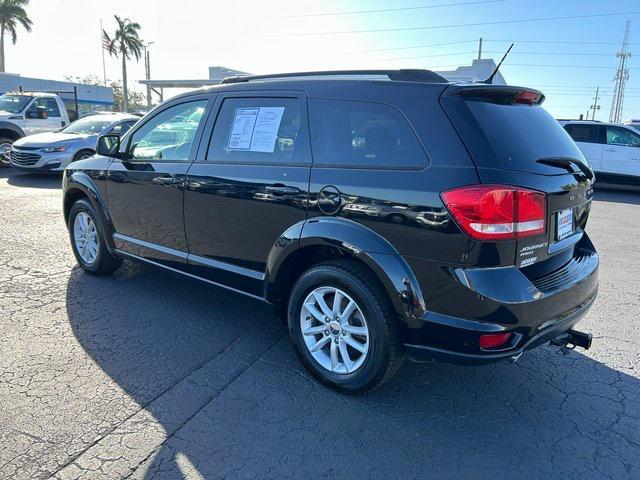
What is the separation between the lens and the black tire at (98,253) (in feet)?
15.2

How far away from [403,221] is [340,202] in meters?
0.43

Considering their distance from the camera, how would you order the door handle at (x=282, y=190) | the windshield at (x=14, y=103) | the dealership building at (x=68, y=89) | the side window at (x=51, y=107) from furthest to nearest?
1. the dealership building at (x=68, y=89)
2. the side window at (x=51, y=107)
3. the windshield at (x=14, y=103)
4. the door handle at (x=282, y=190)

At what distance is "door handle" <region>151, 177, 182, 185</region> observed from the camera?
3703 mm

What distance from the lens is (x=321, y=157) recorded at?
2920 millimetres

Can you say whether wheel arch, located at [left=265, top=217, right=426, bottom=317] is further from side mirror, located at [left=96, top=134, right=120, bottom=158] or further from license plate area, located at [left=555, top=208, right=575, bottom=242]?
side mirror, located at [left=96, top=134, right=120, bottom=158]

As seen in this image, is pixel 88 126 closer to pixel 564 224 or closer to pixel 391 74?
pixel 391 74

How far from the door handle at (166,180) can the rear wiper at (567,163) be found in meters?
2.59

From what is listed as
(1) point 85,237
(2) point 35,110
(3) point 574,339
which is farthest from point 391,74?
(2) point 35,110

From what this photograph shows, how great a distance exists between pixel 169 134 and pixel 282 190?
5.13 ft

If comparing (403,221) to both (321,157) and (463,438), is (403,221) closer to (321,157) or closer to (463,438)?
(321,157)

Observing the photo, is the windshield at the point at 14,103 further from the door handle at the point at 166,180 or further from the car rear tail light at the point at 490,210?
the car rear tail light at the point at 490,210

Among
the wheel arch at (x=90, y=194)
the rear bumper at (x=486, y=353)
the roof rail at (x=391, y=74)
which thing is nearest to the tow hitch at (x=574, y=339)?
the rear bumper at (x=486, y=353)

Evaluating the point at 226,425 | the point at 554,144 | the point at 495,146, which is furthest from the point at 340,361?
the point at 554,144

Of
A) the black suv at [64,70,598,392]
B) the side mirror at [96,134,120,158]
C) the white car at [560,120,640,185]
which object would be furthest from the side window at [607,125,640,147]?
the side mirror at [96,134,120,158]
